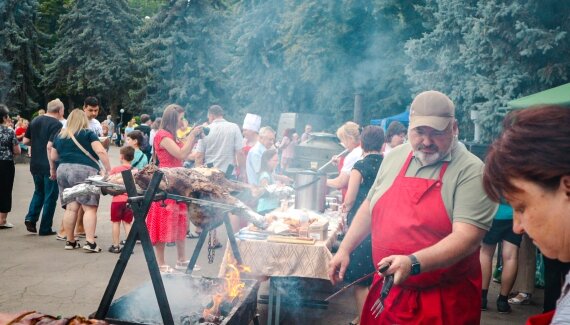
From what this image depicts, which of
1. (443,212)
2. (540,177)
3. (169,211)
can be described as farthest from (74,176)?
(540,177)

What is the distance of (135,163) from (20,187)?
7.23 metres

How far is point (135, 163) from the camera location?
800 cm

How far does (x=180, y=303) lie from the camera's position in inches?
154

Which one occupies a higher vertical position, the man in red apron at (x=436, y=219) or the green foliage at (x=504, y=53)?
the green foliage at (x=504, y=53)

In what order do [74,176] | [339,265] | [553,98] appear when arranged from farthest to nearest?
[74,176] < [553,98] < [339,265]

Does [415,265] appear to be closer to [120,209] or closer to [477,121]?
[120,209]

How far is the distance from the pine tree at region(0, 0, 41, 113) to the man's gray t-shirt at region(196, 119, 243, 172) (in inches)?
919

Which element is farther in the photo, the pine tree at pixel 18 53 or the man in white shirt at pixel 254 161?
the pine tree at pixel 18 53

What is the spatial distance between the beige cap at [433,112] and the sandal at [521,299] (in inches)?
166

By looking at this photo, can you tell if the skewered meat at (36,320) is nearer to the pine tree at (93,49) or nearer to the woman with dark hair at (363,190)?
the woman with dark hair at (363,190)

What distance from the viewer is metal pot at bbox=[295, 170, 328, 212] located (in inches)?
219

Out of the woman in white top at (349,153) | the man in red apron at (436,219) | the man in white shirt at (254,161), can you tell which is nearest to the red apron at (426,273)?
the man in red apron at (436,219)

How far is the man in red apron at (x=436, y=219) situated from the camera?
108 inches

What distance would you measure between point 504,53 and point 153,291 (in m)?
10.6
